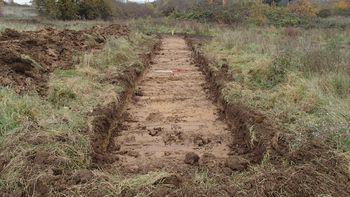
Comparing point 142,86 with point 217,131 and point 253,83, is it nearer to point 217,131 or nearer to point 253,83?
point 253,83

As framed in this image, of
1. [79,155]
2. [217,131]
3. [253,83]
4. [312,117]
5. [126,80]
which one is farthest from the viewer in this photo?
[126,80]

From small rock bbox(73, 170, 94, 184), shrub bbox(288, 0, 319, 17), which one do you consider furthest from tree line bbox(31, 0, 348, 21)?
small rock bbox(73, 170, 94, 184)

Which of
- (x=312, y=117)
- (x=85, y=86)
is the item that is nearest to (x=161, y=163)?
(x=312, y=117)

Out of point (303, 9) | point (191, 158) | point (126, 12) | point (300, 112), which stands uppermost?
point (303, 9)

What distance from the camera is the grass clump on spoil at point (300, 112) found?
14.7 ft

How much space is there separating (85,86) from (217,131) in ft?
9.02

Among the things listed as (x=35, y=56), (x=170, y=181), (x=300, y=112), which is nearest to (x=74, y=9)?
(x=35, y=56)

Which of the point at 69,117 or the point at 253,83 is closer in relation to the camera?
the point at 69,117

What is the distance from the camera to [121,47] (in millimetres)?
14273

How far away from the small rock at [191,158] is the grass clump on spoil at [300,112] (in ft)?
2.69

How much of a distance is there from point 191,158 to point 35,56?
19.1 feet

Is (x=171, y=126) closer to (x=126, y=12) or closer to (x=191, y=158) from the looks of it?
(x=191, y=158)

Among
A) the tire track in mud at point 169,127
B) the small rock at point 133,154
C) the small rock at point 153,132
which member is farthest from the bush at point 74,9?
the small rock at point 133,154

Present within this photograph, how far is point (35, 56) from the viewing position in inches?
400
